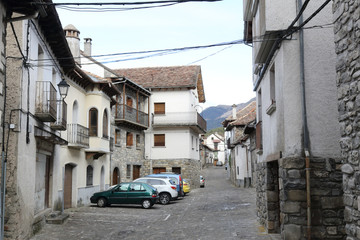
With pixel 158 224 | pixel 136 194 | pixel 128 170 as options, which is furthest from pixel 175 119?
pixel 158 224

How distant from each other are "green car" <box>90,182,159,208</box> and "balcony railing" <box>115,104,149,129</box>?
9447 millimetres

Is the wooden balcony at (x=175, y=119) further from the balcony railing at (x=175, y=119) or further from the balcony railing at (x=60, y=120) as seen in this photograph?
the balcony railing at (x=60, y=120)

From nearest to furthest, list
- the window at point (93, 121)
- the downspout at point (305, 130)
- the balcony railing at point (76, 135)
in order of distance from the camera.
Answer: the downspout at point (305, 130) < the balcony railing at point (76, 135) < the window at point (93, 121)

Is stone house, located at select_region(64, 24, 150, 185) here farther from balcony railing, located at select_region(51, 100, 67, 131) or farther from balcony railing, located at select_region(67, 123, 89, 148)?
balcony railing, located at select_region(51, 100, 67, 131)

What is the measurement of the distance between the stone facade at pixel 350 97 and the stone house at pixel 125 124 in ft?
70.2

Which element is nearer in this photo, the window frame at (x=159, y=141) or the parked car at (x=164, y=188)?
the parked car at (x=164, y=188)

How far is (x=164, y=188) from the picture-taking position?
23.4 m

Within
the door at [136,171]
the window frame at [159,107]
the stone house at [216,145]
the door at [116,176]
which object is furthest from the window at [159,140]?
the stone house at [216,145]

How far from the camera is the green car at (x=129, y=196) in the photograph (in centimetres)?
2045

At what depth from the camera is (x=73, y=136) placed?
62.0 feet

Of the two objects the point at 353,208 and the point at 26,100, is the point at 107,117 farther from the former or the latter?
the point at 353,208

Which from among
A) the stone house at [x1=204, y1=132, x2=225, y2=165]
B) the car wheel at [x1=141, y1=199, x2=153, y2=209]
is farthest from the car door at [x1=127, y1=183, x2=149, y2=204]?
the stone house at [x1=204, y1=132, x2=225, y2=165]

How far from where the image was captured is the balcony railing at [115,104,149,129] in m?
29.9

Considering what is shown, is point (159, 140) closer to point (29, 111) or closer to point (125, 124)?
point (125, 124)
